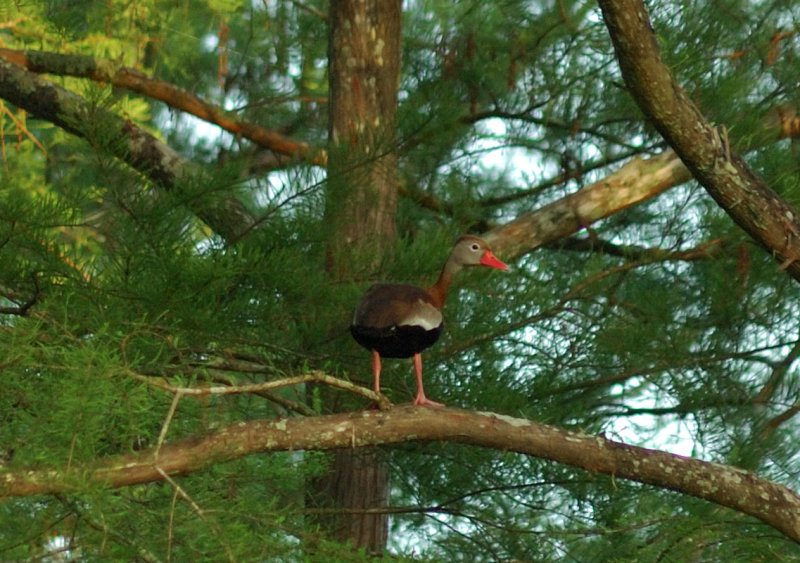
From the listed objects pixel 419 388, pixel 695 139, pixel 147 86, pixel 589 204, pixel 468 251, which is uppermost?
pixel 147 86

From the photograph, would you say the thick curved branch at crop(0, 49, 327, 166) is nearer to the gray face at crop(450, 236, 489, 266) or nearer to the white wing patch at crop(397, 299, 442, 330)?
the gray face at crop(450, 236, 489, 266)

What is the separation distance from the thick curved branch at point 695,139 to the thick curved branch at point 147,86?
1925 millimetres

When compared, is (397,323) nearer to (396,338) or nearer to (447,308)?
(396,338)

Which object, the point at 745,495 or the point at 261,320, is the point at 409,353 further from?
the point at 745,495

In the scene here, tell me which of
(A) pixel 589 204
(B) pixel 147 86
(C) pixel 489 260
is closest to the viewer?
(C) pixel 489 260

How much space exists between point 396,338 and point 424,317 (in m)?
0.08

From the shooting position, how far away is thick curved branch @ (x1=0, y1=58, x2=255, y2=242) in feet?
10.5

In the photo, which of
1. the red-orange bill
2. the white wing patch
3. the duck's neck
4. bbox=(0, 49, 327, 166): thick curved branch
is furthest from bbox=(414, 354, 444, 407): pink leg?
bbox=(0, 49, 327, 166): thick curved branch

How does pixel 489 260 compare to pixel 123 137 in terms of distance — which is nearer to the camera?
pixel 123 137

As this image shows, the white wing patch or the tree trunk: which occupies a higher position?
the tree trunk

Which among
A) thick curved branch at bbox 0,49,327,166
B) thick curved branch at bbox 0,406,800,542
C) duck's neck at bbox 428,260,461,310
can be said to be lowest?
thick curved branch at bbox 0,406,800,542

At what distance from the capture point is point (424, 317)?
3.27 m

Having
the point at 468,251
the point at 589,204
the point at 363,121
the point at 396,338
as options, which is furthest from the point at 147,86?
the point at 396,338

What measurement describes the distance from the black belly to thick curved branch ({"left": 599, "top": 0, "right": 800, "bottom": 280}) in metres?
0.73
